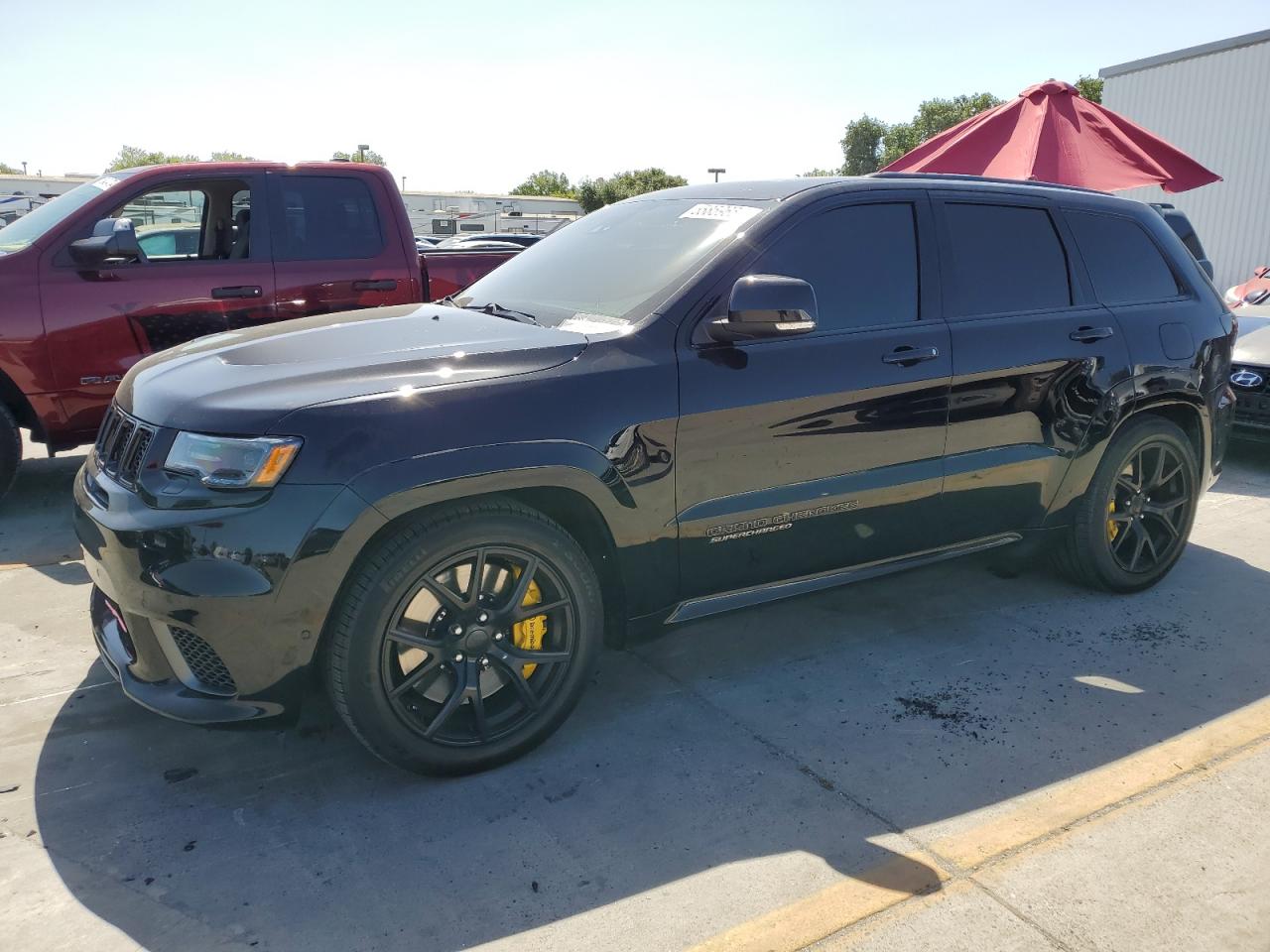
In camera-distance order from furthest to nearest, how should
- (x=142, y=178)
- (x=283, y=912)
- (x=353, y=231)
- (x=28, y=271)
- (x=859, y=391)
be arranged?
(x=353, y=231) → (x=142, y=178) → (x=28, y=271) → (x=859, y=391) → (x=283, y=912)

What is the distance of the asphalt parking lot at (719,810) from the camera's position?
2.46 m

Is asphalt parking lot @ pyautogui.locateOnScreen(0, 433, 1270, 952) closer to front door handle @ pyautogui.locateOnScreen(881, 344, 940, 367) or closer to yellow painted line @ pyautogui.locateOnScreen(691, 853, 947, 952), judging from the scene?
yellow painted line @ pyautogui.locateOnScreen(691, 853, 947, 952)

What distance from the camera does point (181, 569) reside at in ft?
8.76

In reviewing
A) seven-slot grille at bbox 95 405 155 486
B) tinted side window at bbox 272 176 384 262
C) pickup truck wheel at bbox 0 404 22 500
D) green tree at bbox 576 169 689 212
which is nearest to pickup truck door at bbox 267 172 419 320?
tinted side window at bbox 272 176 384 262

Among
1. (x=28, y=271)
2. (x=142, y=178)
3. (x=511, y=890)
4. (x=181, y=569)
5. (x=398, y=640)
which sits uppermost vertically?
(x=142, y=178)

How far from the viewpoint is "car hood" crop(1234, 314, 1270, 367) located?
23.0 feet

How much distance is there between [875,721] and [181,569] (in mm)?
2277

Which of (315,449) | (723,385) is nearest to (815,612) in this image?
(723,385)

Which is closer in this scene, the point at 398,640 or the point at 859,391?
the point at 398,640

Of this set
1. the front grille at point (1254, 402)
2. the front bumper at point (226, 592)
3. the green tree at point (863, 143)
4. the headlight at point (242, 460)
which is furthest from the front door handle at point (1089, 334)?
the green tree at point (863, 143)

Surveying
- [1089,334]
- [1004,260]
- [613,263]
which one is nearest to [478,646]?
[613,263]

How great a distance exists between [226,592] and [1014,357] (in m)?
3.01

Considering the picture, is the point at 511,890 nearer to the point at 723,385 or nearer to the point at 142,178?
the point at 723,385

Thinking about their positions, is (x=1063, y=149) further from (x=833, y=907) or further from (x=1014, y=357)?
(x=833, y=907)
